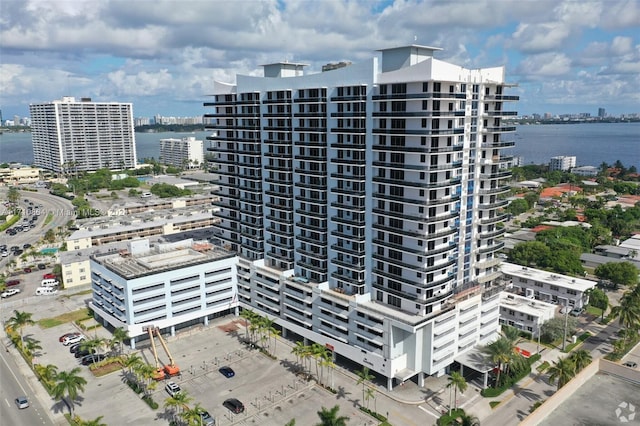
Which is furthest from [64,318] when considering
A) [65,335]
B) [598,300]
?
[598,300]

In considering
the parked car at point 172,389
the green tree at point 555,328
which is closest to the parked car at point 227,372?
the parked car at point 172,389

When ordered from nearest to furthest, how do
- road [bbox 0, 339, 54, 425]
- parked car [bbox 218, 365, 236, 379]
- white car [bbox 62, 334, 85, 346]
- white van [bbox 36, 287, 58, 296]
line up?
1. road [bbox 0, 339, 54, 425]
2. parked car [bbox 218, 365, 236, 379]
3. white car [bbox 62, 334, 85, 346]
4. white van [bbox 36, 287, 58, 296]

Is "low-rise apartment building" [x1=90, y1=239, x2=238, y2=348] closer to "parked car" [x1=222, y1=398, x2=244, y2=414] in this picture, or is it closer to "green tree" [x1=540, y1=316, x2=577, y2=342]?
"parked car" [x1=222, y1=398, x2=244, y2=414]

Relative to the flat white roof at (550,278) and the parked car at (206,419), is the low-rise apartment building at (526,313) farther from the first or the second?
the parked car at (206,419)

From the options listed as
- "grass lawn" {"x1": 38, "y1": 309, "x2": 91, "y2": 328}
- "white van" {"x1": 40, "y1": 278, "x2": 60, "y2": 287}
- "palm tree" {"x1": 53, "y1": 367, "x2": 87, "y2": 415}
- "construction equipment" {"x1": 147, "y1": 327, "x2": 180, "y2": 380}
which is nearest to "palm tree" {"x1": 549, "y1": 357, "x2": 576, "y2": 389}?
"construction equipment" {"x1": 147, "y1": 327, "x2": 180, "y2": 380}

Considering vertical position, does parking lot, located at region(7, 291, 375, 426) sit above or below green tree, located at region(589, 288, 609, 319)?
below

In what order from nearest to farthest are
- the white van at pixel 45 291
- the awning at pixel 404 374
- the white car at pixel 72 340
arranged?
the awning at pixel 404 374 → the white car at pixel 72 340 → the white van at pixel 45 291

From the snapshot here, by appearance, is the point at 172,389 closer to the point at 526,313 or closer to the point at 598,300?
the point at 526,313

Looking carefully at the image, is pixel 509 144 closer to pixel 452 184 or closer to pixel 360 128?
pixel 452 184
